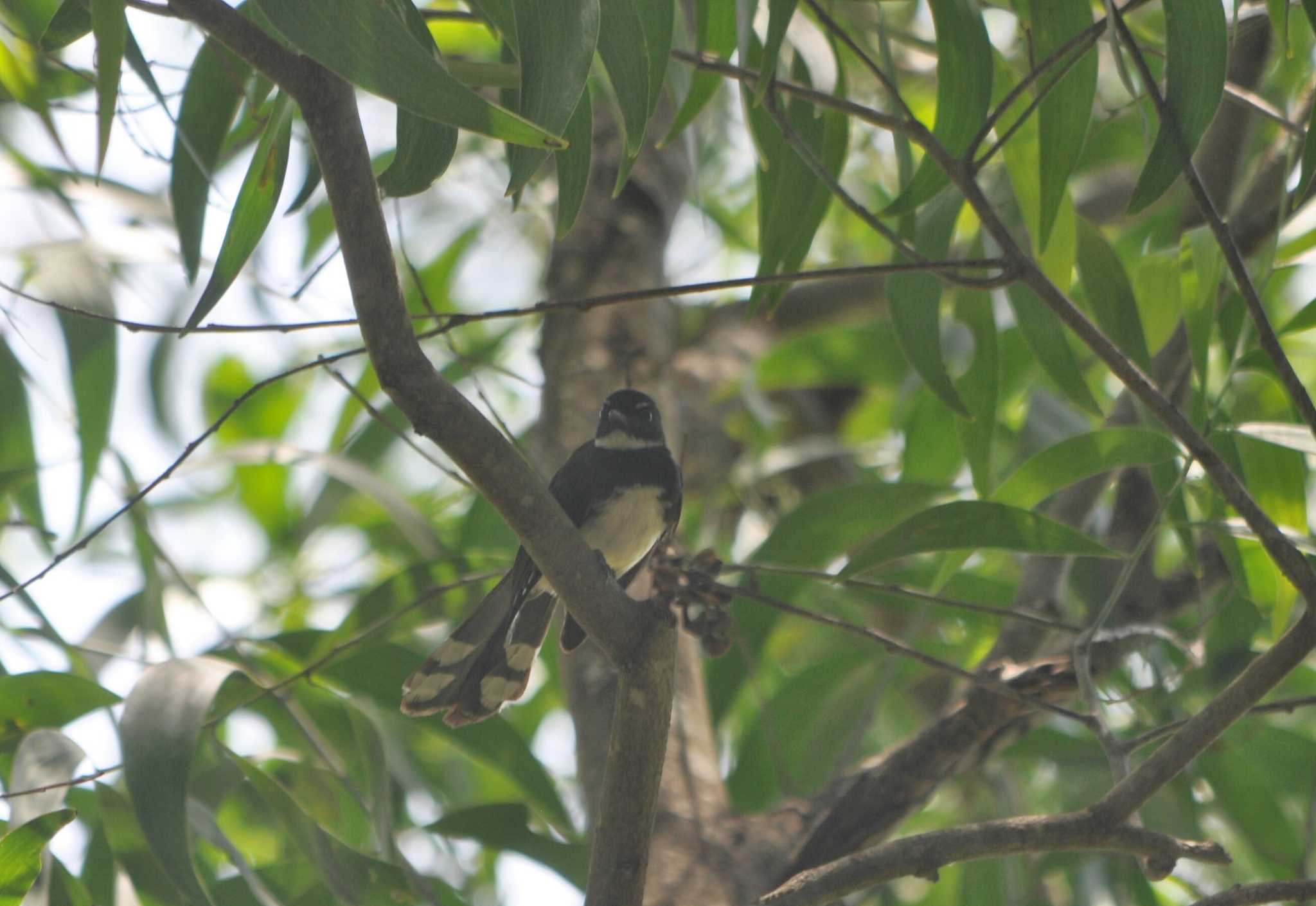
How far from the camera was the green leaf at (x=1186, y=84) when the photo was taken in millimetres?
1732

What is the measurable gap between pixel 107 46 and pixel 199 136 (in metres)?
0.98

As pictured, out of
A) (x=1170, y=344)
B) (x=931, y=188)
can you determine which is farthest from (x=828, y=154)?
(x=1170, y=344)

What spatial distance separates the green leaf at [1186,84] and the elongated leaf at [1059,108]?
0.74 feet

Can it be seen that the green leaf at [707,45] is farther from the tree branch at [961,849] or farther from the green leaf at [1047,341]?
the tree branch at [961,849]

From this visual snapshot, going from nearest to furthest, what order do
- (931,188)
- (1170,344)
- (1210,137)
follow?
(931,188)
(1170,344)
(1210,137)

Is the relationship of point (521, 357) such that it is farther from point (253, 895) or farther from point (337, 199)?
point (337, 199)

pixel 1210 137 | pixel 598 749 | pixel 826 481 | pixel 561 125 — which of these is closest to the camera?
pixel 561 125

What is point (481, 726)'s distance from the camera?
2871 millimetres

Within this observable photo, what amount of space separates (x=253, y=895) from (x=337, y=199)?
51.8 inches

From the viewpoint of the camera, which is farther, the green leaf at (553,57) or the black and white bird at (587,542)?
the black and white bird at (587,542)

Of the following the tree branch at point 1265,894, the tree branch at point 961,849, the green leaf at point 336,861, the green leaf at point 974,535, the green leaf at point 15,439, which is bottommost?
the tree branch at point 1265,894

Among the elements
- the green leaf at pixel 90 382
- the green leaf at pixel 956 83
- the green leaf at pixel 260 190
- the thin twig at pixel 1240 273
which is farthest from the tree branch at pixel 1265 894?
the green leaf at pixel 90 382

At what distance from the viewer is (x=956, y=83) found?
2094 mm

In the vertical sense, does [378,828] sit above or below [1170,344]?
below
